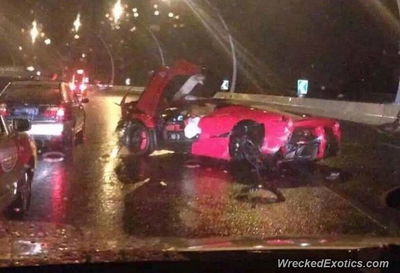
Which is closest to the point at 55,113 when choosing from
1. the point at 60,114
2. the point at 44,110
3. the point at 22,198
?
the point at 60,114

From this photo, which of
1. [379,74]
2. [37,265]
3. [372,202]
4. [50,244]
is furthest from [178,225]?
[379,74]

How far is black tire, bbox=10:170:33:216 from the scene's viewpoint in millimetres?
10237

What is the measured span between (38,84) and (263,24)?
76156 mm

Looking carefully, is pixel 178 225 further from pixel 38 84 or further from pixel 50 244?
pixel 38 84

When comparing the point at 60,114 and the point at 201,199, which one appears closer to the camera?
the point at 201,199

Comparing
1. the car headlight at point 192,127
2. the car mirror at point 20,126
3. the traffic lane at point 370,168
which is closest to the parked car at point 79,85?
the traffic lane at point 370,168

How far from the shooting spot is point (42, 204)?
11.1 metres

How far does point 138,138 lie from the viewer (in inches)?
659

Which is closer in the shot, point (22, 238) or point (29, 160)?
point (22, 238)

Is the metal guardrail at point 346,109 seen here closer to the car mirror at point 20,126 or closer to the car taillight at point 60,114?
the car taillight at point 60,114

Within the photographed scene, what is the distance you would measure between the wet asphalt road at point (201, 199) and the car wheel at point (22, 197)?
0.13 m

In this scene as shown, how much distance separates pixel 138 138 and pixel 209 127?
2264 mm

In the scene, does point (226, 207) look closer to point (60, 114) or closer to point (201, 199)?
point (201, 199)

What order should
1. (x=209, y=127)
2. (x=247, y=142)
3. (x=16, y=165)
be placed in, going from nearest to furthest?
(x=16, y=165)
(x=247, y=142)
(x=209, y=127)
